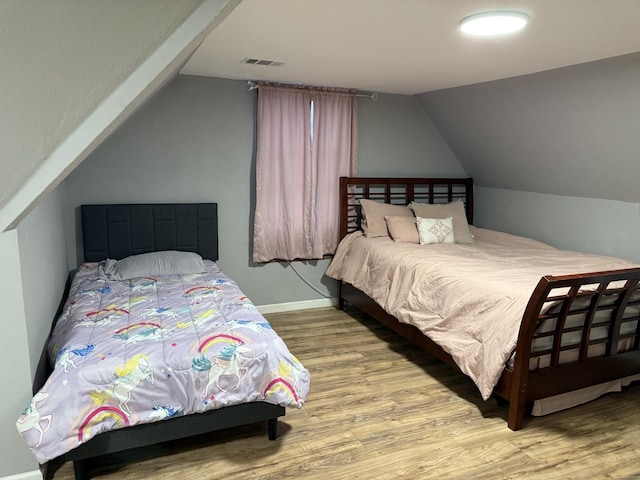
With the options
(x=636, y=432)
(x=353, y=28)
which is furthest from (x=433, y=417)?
(x=353, y=28)

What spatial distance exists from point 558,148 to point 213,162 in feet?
9.35

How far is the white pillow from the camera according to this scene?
3436mm

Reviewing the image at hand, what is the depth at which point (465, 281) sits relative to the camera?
9.84ft

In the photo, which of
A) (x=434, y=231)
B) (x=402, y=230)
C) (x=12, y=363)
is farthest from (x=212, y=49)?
(x=434, y=231)

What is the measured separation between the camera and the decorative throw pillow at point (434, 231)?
412 centimetres

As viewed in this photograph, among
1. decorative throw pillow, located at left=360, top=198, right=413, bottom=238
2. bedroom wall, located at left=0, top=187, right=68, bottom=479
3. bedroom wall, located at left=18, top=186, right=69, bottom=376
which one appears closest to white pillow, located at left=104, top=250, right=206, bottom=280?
bedroom wall, located at left=18, top=186, right=69, bottom=376

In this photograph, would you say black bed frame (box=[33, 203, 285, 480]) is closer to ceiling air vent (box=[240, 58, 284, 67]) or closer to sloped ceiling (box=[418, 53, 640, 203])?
ceiling air vent (box=[240, 58, 284, 67])

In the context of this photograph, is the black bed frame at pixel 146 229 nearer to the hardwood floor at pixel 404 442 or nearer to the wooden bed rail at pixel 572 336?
the hardwood floor at pixel 404 442

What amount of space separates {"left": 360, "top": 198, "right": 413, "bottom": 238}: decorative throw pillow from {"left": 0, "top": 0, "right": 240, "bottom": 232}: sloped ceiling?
9.64ft

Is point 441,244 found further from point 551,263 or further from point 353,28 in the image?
point 353,28

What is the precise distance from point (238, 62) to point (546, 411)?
9.79ft

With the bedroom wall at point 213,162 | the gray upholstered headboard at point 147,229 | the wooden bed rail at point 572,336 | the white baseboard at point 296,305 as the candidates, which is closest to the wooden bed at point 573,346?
the wooden bed rail at point 572,336

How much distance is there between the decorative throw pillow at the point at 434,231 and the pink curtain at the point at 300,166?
83 cm

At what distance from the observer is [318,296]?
4.65 m
